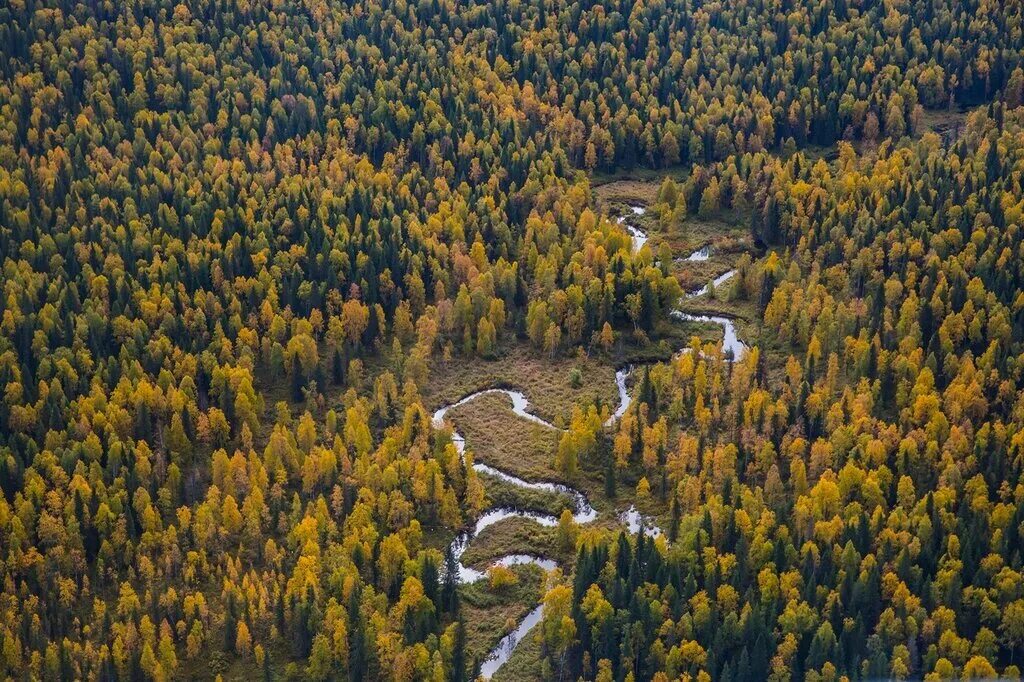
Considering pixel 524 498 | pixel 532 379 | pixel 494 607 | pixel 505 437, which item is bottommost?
pixel 494 607

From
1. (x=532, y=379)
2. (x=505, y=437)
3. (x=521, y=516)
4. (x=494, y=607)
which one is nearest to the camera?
(x=494, y=607)

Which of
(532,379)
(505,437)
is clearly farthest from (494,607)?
(532,379)

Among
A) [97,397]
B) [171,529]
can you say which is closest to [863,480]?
[171,529]

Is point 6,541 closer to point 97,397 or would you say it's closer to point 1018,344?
point 97,397

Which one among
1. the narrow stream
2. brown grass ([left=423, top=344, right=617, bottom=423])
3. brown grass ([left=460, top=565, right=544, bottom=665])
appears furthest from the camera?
brown grass ([left=423, top=344, right=617, bottom=423])

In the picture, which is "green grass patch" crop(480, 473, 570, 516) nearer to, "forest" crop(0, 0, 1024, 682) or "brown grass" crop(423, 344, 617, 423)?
"forest" crop(0, 0, 1024, 682)

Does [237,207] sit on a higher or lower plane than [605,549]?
higher

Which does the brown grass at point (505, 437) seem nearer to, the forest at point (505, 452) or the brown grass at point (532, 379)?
the forest at point (505, 452)

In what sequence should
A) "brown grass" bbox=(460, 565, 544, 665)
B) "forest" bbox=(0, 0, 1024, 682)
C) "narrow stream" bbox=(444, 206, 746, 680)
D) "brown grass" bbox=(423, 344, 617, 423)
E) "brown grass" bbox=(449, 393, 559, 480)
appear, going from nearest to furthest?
"forest" bbox=(0, 0, 1024, 682) → "brown grass" bbox=(460, 565, 544, 665) → "narrow stream" bbox=(444, 206, 746, 680) → "brown grass" bbox=(449, 393, 559, 480) → "brown grass" bbox=(423, 344, 617, 423)

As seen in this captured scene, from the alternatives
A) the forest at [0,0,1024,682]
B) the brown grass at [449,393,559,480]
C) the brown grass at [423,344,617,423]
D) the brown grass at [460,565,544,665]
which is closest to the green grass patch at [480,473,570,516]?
the forest at [0,0,1024,682]

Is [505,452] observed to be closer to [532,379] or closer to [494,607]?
[532,379]

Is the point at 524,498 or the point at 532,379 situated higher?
the point at 532,379
